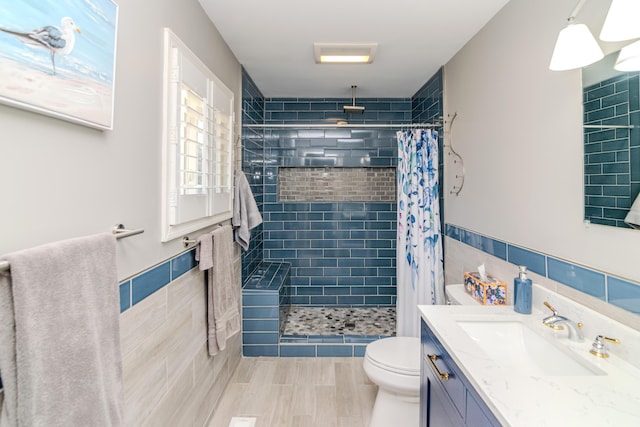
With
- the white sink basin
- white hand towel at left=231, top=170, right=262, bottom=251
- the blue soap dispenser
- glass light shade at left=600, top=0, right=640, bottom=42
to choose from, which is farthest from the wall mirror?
white hand towel at left=231, top=170, right=262, bottom=251

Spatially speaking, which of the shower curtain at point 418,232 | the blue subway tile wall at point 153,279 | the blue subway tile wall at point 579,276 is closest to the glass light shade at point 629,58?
the blue subway tile wall at point 579,276

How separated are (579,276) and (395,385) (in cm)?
103

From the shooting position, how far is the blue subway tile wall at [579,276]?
1.07 metres

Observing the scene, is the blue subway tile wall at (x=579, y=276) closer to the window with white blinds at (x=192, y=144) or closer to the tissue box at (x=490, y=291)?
the tissue box at (x=490, y=291)

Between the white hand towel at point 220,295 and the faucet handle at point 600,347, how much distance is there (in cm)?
177

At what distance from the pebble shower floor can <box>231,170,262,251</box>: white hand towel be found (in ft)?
3.59

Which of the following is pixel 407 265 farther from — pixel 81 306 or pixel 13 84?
pixel 13 84

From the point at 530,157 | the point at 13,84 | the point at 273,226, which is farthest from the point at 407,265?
the point at 13,84

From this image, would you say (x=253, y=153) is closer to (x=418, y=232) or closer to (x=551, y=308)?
(x=418, y=232)

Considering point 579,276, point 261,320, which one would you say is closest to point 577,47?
point 579,276

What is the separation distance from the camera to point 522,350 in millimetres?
1299

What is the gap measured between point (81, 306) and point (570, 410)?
1259 mm

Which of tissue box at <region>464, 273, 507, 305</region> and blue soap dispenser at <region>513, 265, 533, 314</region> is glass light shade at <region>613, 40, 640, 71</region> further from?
tissue box at <region>464, 273, 507, 305</region>

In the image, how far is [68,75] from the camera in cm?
83
